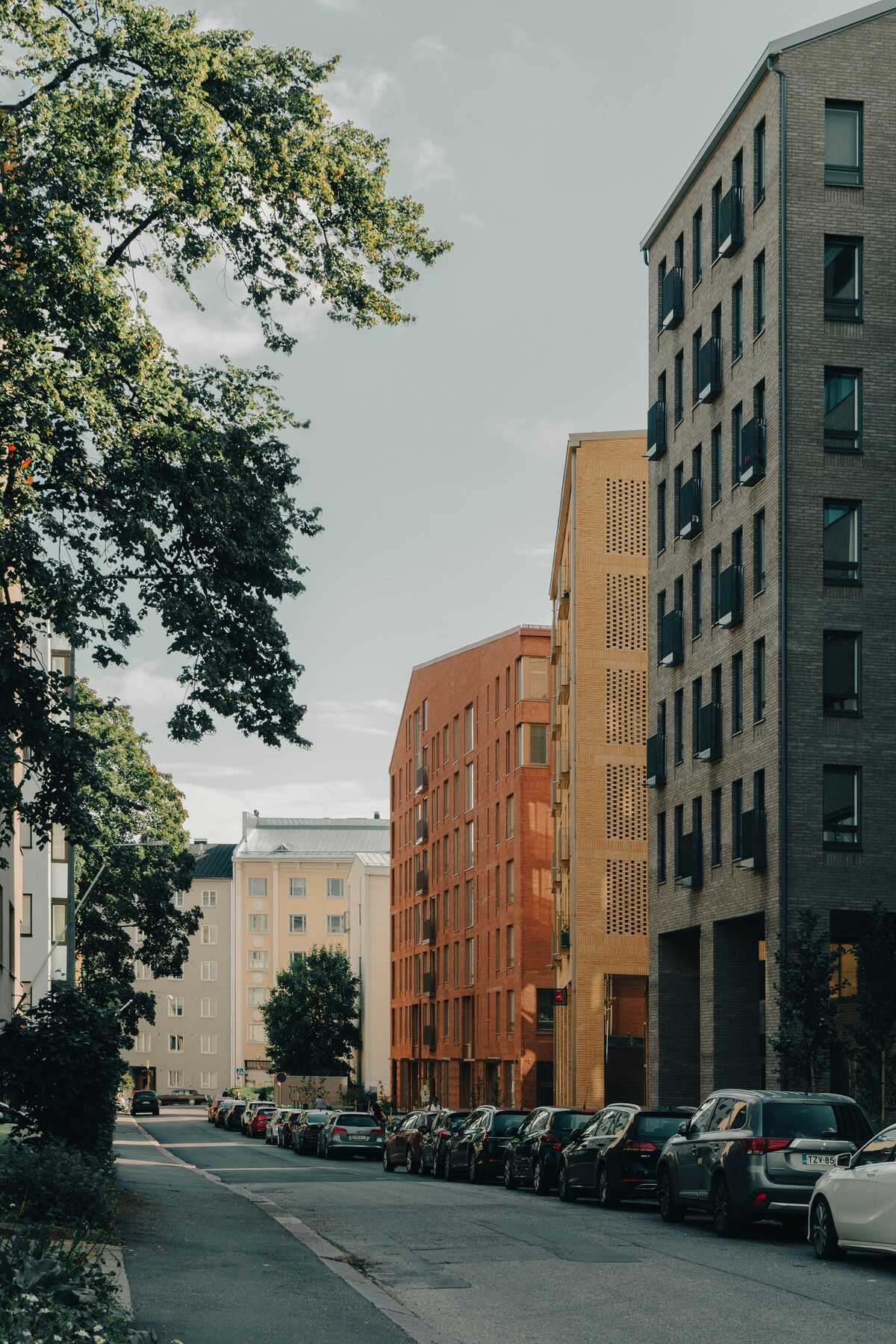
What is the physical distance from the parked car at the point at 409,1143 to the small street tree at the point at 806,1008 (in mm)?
9971

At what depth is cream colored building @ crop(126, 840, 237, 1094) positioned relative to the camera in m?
142

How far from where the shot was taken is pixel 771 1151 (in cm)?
1905

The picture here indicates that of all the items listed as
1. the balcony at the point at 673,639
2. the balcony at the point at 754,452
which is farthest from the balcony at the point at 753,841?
the balcony at the point at 754,452

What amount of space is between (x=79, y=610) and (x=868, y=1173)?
9.57 m

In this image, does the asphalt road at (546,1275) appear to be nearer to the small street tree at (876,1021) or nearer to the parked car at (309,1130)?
the small street tree at (876,1021)

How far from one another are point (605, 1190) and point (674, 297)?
27.2 m

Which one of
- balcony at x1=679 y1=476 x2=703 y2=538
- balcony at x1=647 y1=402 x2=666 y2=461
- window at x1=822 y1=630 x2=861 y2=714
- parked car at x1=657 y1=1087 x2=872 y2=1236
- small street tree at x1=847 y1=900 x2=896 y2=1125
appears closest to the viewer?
parked car at x1=657 y1=1087 x2=872 y2=1236

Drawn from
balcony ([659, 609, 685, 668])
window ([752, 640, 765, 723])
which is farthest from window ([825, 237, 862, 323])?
balcony ([659, 609, 685, 668])

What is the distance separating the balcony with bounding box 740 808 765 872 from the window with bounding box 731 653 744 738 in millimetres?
2468

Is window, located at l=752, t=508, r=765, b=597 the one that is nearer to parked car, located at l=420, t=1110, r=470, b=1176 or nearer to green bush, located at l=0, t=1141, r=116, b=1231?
parked car, located at l=420, t=1110, r=470, b=1176

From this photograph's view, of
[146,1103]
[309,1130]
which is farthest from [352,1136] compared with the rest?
[146,1103]

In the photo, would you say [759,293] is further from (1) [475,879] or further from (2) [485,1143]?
(1) [475,879]

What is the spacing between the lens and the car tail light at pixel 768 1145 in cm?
1903

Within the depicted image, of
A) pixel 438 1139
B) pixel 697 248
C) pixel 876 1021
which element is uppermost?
pixel 697 248
